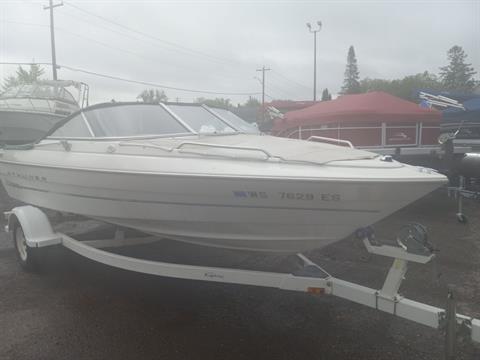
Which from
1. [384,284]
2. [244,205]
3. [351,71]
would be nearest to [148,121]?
[244,205]

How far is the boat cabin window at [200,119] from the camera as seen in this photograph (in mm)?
4074

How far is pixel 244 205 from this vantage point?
2.94 metres

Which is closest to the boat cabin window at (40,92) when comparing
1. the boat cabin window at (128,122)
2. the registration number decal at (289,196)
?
the boat cabin window at (128,122)

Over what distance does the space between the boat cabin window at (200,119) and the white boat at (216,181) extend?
15 millimetres

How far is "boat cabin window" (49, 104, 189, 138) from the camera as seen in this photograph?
13.0 feet

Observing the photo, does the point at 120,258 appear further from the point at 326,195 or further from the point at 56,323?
the point at 326,195

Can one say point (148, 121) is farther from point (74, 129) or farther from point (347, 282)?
point (347, 282)

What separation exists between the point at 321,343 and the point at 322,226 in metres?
0.91

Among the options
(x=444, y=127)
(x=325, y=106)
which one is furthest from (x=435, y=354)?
(x=444, y=127)

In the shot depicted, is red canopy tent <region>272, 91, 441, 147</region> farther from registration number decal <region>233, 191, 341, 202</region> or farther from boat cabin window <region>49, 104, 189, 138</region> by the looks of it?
registration number decal <region>233, 191, 341, 202</region>

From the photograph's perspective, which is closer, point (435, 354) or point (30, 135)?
point (435, 354)

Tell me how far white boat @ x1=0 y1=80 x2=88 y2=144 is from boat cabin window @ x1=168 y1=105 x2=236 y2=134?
512cm

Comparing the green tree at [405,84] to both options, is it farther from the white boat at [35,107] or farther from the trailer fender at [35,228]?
the trailer fender at [35,228]

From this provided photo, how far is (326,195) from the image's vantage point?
2750 millimetres
